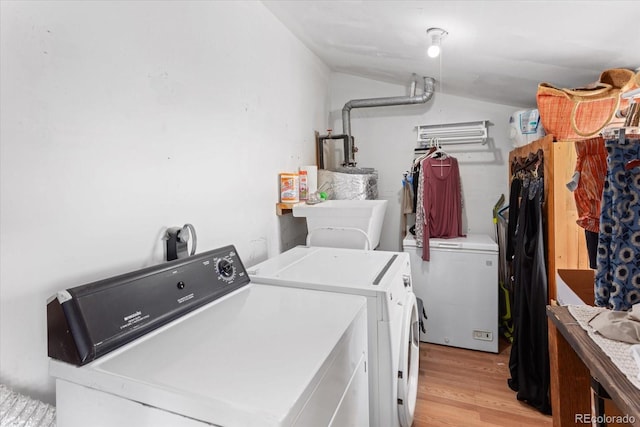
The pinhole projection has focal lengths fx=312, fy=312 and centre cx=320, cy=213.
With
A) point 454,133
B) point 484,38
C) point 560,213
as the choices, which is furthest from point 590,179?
point 454,133

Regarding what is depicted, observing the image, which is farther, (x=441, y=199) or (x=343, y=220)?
(x=441, y=199)

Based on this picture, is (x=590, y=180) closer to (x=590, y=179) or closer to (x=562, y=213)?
(x=590, y=179)

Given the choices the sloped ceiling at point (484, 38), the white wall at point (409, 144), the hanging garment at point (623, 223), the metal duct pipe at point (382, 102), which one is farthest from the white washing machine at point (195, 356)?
the white wall at point (409, 144)

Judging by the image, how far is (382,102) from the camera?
2.95 m

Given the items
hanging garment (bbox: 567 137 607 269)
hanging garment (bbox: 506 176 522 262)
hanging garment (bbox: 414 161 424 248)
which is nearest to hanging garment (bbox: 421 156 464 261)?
hanging garment (bbox: 414 161 424 248)

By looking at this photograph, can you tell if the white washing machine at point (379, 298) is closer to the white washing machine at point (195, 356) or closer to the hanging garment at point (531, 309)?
the white washing machine at point (195, 356)

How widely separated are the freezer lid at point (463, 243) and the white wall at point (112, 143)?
1479 millimetres

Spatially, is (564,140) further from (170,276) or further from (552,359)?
(170,276)

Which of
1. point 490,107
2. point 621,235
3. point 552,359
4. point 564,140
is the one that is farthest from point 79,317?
point 490,107

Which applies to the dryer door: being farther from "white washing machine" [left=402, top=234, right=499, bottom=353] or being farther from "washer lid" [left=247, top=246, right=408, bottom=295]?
"white washing machine" [left=402, top=234, right=499, bottom=353]

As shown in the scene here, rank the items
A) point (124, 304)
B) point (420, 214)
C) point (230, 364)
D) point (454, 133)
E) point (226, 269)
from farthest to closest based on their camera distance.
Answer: point (454, 133) → point (420, 214) → point (226, 269) → point (124, 304) → point (230, 364)

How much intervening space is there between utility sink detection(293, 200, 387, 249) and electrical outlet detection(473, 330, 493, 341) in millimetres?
1280

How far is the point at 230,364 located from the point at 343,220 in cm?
135

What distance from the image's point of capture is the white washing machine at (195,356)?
0.59 meters
